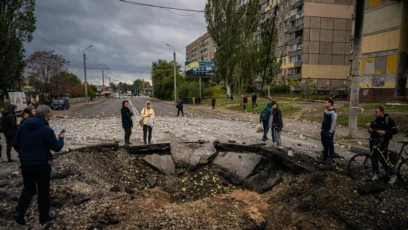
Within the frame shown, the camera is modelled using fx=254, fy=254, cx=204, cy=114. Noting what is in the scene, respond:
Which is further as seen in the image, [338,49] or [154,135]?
[338,49]

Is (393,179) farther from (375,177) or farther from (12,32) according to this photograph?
(12,32)

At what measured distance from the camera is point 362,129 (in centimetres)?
1383

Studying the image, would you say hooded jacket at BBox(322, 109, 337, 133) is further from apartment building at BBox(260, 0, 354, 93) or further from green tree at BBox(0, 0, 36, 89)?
apartment building at BBox(260, 0, 354, 93)

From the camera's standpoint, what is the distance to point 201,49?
119 m

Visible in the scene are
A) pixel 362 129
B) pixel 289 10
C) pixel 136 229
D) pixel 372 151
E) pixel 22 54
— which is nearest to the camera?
pixel 136 229

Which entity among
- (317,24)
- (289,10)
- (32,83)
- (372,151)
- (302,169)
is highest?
(289,10)

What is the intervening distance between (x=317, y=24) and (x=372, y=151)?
1829 inches

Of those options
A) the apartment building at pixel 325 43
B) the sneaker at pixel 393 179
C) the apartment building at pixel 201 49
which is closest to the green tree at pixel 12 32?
the sneaker at pixel 393 179

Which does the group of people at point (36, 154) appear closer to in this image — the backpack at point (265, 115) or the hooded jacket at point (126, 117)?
the hooded jacket at point (126, 117)

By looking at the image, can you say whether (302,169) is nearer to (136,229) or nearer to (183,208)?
(183,208)

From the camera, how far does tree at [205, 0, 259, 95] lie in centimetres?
3856

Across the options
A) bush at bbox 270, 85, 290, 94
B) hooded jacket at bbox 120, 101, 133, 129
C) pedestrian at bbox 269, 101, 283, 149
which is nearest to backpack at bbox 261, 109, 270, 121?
pedestrian at bbox 269, 101, 283, 149

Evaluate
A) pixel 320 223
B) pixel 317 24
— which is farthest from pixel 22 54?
pixel 317 24

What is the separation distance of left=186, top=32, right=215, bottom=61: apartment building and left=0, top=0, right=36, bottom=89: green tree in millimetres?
80980
